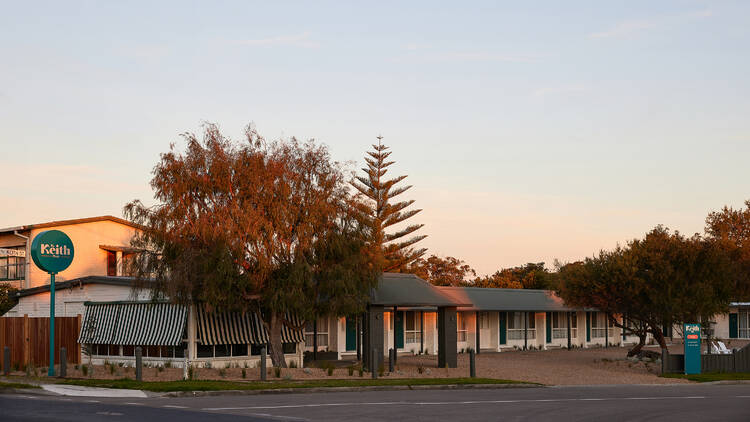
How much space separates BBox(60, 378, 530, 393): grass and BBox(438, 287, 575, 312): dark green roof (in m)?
17.8

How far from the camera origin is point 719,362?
3359 centimetres

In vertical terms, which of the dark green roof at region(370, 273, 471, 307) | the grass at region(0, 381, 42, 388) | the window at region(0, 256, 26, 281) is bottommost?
the grass at region(0, 381, 42, 388)

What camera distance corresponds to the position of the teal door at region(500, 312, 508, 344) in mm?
49625

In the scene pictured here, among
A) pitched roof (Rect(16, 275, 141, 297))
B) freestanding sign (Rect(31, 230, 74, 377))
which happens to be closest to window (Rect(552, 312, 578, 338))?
pitched roof (Rect(16, 275, 141, 297))

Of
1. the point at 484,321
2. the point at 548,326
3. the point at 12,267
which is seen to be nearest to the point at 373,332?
the point at 484,321

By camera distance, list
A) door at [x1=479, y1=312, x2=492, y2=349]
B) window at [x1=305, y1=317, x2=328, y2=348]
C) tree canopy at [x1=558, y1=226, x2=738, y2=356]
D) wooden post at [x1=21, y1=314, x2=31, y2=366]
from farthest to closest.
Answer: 1. door at [x1=479, y1=312, x2=492, y2=349]
2. window at [x1=305, y1=317, x2=328, y2=348]
3. tree canopy at [x1=558, y1=226, x2=738, y2=356]
4. wooden post at [x1=21, y1=314, x2=31, y2=366]

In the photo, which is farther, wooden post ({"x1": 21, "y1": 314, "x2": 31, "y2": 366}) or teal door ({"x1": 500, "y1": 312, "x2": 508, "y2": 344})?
teal door ({"x1": 500, "y1": 312, "x2": 508, "y2": 344})

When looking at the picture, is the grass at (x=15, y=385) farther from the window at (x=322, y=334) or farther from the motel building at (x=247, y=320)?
the window at (x=322, y=334)

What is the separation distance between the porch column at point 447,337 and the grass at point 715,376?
7811mm

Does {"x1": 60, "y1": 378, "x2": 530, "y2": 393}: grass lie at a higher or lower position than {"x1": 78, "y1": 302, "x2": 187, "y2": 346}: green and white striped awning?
lower

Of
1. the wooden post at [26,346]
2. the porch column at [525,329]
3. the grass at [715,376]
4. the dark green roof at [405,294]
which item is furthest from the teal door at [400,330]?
the wooden post at [26,346]

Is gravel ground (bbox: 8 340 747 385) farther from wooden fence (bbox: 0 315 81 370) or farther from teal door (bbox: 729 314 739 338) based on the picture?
teal door (bbox: 729 314 739 338)

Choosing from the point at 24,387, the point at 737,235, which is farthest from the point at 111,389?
the point at 737,235

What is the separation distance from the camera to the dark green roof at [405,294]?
31469mm
